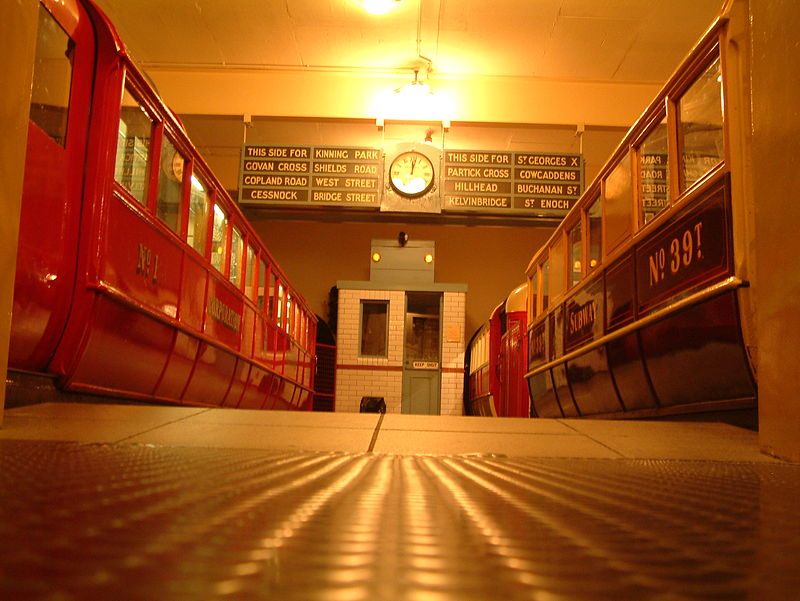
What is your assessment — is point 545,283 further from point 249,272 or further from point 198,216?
point 198,216

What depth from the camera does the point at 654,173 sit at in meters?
4.06

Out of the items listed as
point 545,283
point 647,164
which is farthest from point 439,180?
point 647,164

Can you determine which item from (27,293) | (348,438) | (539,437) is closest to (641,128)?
(539,437)

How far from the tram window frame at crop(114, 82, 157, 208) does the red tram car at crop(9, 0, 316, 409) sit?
0.01 m

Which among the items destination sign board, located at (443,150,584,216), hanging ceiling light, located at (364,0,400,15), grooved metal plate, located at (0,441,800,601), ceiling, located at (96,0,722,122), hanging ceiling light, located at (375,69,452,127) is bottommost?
grooved metal plate, located at (0,441,800,601)

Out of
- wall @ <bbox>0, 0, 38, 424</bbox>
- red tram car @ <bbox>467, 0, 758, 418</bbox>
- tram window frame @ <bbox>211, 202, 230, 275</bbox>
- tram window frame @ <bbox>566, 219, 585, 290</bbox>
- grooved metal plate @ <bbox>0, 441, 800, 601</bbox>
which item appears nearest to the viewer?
grooved metal plate @ <bbox>0, 441, 800, 601</bbox>

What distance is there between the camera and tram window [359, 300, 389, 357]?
13422 mm

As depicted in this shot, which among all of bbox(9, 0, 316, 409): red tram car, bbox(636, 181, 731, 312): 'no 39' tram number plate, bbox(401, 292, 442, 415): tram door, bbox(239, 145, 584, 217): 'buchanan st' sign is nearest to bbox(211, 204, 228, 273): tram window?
bbox(9, 0, 316, 409): red tram car

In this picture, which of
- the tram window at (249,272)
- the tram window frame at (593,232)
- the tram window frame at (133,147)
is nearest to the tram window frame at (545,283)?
the tram window frame at (593,232)

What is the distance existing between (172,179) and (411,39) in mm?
4380

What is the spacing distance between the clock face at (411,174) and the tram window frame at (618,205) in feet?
11.3

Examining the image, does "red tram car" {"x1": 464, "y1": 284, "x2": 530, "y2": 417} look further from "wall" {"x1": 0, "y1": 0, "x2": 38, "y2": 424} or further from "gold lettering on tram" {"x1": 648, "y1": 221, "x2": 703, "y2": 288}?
"wall" {"x1": 0, "y1": 0, "x2": 38, "y2": 424}

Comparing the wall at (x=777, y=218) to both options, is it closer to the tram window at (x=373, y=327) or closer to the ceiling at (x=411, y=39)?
the ceiling at (x=411, y=39)

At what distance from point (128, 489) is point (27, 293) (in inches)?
94.2
